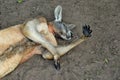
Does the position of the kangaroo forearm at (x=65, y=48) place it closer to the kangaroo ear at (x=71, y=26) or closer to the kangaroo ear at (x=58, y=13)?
the kangaroo ear at (x=71, y=26)

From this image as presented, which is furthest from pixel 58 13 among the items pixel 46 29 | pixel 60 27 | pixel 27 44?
pixel 27 44

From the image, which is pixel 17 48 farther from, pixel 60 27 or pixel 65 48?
pixel 60 27

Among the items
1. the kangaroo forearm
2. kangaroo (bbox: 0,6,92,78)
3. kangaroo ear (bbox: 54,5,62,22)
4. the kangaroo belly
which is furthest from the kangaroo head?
the kangaroo belly

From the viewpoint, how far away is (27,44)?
18.0 feet

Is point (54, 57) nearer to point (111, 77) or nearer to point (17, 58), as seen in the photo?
point (17, 58)

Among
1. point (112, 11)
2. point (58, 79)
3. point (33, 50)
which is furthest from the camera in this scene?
point (112, 11)

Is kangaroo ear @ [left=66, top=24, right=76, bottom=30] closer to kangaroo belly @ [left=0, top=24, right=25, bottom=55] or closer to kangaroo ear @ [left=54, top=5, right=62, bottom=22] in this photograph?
kangaroo ear @ [left=54, top=5, right=62, bottom=22]

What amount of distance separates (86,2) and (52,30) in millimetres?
1036

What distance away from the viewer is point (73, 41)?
18.1ft

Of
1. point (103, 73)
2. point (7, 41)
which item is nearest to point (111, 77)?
point (103, 73)

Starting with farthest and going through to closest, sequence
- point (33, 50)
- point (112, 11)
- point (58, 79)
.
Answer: point (112, 11) < point (33, 50) < point (58, 79)

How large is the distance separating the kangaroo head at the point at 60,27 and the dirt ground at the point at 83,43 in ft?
0.63

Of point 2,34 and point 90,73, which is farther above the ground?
point 2,34

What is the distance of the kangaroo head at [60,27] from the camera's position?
5.74 meters
